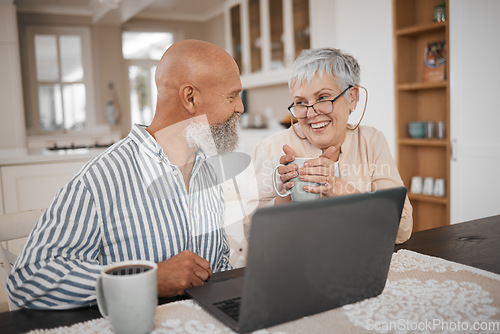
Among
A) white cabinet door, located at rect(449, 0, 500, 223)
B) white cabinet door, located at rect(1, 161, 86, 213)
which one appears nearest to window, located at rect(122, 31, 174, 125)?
white cabinet door, located at rect(1, 161, 86, 213)

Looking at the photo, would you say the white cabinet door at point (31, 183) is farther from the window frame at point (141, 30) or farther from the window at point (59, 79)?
the window frame at point (141, 30)

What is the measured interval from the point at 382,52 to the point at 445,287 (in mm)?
2693

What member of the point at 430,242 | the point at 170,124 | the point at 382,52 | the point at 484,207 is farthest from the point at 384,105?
the point at 170,124

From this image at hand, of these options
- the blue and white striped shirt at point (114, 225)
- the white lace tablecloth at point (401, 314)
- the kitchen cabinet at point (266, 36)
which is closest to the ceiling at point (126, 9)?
the kitchen cabinet at point (266, 36)

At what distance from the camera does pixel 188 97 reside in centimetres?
109

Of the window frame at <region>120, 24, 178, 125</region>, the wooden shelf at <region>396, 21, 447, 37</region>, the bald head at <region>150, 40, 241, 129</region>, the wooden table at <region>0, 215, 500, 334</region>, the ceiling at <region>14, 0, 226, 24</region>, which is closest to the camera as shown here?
the wooden table at <region>0, 215, 500, 334</region>

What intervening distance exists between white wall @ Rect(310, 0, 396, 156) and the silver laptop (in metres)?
2.69

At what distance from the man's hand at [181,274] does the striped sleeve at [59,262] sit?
13 centimetres

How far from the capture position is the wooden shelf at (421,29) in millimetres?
2955

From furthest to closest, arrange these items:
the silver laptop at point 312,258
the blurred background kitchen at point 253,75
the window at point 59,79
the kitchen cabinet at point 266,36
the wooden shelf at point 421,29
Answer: the window at point 59,79 → the kitchen cabinet at point 266,36 → the wooden shelf at point 421,29 → the blurred background kitchen at point 253,75 → the silver laptop at point 312,258

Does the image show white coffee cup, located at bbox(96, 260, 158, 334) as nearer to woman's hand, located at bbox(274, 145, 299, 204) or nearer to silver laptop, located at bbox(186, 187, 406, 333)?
silver laptop, located at bbox(186, 187, 406, 333)

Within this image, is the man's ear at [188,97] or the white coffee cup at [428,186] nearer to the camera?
the man's ear at [188,97]

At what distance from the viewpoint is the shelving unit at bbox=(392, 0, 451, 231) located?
3.18 meters

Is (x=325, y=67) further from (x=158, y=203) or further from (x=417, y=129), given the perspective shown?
(x=417, y=129)
